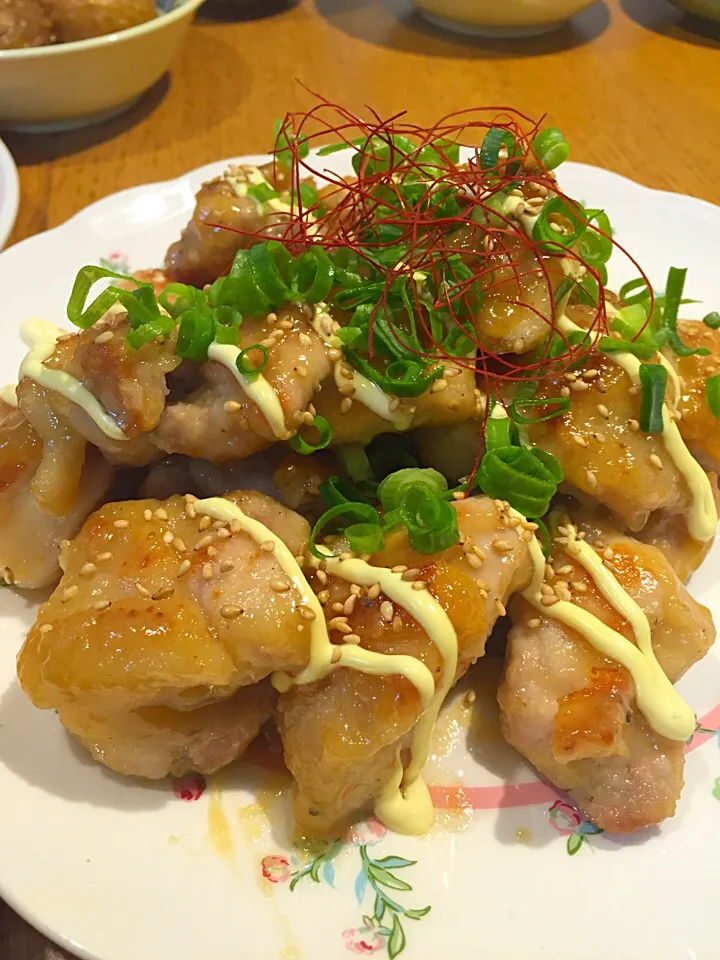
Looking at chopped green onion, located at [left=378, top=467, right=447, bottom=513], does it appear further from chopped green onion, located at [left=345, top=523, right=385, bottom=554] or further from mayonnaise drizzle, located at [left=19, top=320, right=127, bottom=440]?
mayonnaise drizzle, located at [left=19, top=320, right=127, bottom=440]

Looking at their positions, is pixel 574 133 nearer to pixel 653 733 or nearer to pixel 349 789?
pixel 653 733

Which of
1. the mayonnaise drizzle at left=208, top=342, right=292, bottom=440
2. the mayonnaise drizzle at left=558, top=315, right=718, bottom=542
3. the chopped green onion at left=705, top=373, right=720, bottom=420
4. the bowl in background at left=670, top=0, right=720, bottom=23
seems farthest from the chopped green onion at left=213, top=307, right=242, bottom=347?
the bowl in background at left=670, top=0, right=720, bottom=23

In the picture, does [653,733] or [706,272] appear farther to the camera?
[706,272]

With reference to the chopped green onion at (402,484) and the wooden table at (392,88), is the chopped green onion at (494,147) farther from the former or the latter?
the wooden table at (392,88)

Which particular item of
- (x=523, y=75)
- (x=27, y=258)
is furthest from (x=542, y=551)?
(x=523, y=75)

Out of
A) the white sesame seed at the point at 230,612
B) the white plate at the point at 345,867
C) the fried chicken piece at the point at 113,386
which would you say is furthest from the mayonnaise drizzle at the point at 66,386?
the white plate at the point at 345,867

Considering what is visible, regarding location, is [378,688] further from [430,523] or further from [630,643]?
[630,643]
